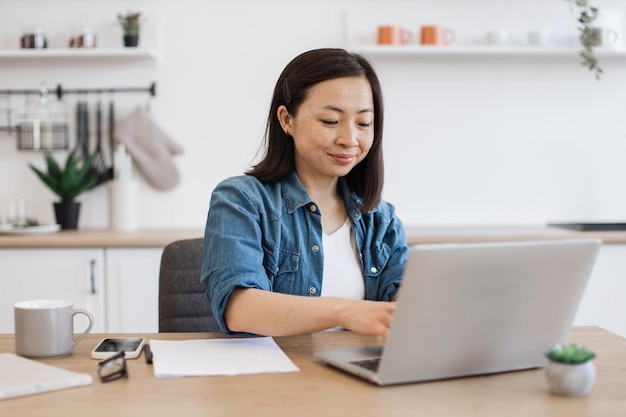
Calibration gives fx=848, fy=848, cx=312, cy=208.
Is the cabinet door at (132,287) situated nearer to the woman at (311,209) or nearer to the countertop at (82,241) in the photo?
the countertop at (82,241)

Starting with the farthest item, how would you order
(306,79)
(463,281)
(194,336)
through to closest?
1. (306,79)
2. (194,336)
3. (463,281)

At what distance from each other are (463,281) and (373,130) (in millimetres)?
748

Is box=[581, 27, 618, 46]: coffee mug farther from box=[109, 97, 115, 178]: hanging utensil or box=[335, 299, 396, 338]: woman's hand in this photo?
box=[335, 299, 396, 338]: woman's hand

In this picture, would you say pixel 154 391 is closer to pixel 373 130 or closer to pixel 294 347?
pixel 294 347

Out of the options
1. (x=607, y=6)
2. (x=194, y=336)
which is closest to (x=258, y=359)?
(x=194, y=336)

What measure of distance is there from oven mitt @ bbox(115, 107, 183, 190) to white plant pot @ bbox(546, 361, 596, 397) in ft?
8.36

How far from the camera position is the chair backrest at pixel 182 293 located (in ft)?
6.22

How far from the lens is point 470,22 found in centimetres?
357

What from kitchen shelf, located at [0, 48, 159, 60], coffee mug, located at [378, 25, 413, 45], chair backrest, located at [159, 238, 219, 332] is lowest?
chair backrest, located at [159, 238, 219, 332]

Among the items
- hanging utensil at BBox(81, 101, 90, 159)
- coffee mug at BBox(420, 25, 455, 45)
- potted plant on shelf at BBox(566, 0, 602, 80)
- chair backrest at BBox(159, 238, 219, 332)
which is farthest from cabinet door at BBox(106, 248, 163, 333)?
potted plant on shelf at BBox(566, 0, 602, 80)

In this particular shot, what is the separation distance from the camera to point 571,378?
1166 mm

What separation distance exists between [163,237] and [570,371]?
2.08 m

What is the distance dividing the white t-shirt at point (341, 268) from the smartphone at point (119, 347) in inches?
17.9

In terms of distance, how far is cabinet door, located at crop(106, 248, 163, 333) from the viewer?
120 inches
